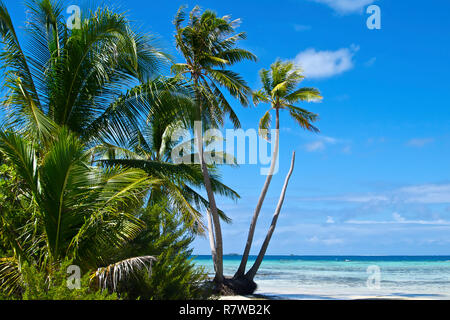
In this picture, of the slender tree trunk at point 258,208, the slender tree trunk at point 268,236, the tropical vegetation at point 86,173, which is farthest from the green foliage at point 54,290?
the slender tree trunk at point 268,236

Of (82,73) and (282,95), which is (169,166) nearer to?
(82,73)

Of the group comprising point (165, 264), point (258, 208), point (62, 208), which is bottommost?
point (165, 264)

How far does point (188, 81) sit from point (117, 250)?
4378mm

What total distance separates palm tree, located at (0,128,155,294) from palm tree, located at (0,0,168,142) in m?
1.79

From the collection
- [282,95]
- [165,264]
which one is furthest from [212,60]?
[165,264]

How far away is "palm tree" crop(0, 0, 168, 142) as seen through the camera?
Result: 9.35 metres

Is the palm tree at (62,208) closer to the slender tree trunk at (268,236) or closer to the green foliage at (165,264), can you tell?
the green foliage at (165,264)

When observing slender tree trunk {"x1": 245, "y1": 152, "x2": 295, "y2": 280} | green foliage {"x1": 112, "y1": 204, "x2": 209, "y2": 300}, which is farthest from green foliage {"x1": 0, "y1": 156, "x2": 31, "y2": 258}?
slender tree trunk {"x1": 245, "y1": 152, "x2": 295, "y2": 280}

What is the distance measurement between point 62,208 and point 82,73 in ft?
12.5

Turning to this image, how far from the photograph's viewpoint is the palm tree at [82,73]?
9.35 metres

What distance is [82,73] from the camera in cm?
971

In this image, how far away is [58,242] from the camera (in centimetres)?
705
